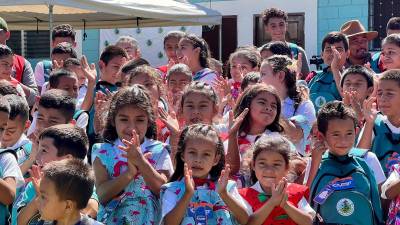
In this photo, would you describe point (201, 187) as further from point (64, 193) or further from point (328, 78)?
→ point (328, 78)

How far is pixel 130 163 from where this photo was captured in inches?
133

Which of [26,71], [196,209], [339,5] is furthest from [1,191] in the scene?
[339,5]

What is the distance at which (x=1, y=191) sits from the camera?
3.54 m

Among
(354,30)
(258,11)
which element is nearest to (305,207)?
(354,30)

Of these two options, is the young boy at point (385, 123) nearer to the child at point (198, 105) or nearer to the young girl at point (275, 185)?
the young girl at point (275, 185)

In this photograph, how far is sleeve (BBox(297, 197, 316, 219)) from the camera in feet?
11.6

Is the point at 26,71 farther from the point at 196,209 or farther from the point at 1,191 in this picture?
the point at 196,209

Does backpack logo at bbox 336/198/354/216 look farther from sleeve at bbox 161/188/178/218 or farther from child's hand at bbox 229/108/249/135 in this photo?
sleeve at bbox 161/188/178/218

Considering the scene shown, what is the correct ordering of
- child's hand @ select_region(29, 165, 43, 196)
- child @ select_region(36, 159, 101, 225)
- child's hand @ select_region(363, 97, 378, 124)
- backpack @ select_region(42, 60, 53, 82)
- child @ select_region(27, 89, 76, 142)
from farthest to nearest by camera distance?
backpack @ select_region(42, 60, 53, 82) → child @ select_region(27, 89, 76, 142) → child's hand @ select_region(363, 97, 378, 124) → child's hand @ select_region(29, 165, 43, 196) → child @ select_region(36, 159, 101, 225)

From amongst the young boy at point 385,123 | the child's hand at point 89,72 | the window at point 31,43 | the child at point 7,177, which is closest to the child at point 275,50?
the child's hand at point 89,72

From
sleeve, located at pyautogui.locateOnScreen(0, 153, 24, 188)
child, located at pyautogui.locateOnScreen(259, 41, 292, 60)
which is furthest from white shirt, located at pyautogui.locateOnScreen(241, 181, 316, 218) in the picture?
child, located at pyautogui.locateOnScreen(259, 41, 292, 60)

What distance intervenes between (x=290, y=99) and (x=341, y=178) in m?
1.11

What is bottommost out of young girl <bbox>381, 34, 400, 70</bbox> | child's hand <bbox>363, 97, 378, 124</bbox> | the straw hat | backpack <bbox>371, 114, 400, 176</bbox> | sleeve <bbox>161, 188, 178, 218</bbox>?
sleeve <bbox>161, 188, 178, 218</bbox>

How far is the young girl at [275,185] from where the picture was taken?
3469 millimetres
